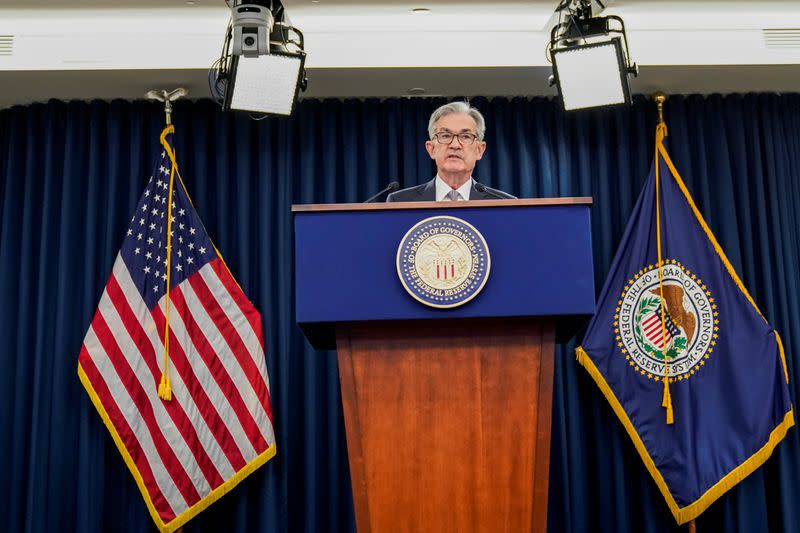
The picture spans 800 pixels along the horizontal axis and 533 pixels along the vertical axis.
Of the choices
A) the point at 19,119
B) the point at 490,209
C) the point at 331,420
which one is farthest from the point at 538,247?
the point at 19,119

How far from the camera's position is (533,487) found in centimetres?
226

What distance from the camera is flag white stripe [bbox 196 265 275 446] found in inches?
178

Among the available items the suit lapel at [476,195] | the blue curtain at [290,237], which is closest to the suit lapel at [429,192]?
the suit lapel at [476,195]

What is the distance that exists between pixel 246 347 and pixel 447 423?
8.21ft

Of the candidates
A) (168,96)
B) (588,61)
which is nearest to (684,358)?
(588,61)

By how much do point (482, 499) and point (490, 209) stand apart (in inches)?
28.1

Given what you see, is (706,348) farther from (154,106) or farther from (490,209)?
(154,106)

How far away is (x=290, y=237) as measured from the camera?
487cm

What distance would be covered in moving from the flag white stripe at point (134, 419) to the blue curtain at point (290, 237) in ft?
0.68

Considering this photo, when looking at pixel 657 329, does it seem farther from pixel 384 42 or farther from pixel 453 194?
pixel 384 42

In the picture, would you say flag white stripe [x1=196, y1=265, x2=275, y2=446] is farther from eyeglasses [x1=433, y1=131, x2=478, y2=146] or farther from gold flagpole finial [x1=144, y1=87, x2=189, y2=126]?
eyeglasses [x1=433, y1=131, x2=478, y2=146]

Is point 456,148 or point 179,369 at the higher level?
point 456,148

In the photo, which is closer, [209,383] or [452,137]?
[452,137]

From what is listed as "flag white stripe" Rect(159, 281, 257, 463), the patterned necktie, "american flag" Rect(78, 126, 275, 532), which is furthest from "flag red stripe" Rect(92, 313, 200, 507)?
the patterned necktie
